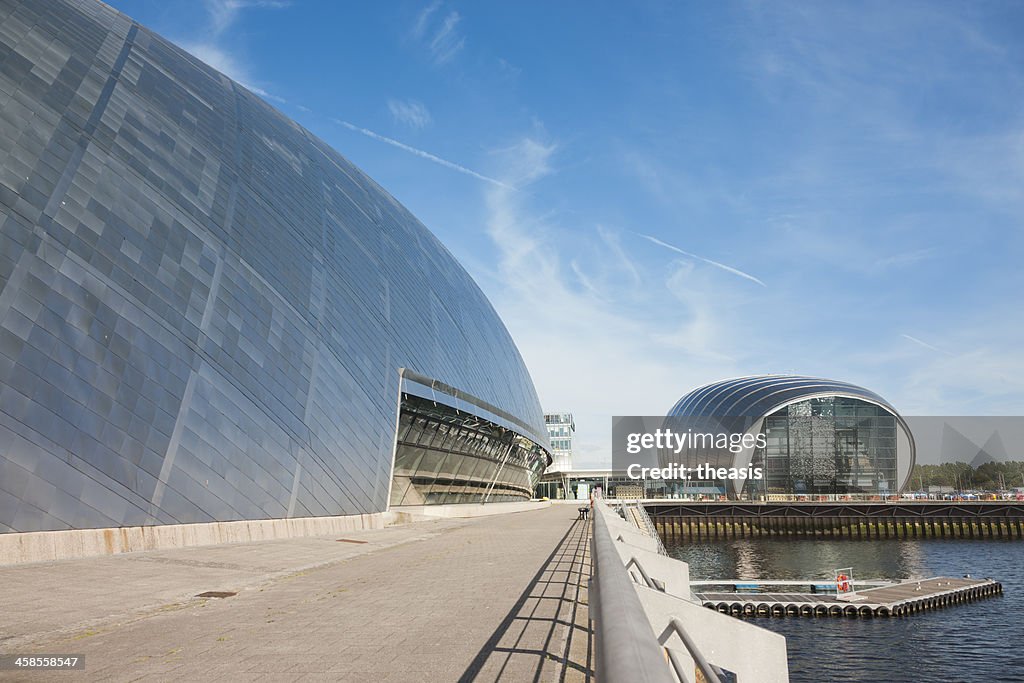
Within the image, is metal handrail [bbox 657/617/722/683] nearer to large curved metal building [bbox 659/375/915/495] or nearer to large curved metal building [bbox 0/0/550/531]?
large curved metal building [bbox 0/0/550/531]

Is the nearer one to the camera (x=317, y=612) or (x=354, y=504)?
(x=317, y=612)

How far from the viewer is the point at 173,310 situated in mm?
18578

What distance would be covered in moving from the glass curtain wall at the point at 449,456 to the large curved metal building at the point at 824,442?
61886 mm

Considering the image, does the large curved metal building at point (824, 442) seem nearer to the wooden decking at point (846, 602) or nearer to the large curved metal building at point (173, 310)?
the wooden decking at point (846, 602)

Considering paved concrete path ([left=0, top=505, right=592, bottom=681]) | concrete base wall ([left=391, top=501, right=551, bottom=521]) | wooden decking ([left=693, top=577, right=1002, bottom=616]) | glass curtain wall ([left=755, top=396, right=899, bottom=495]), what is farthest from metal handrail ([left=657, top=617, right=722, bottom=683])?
glass curtain wall ([left=755, top=396, right=899, bottom=495])

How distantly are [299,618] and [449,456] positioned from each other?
31.1m

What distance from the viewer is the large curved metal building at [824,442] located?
106 m

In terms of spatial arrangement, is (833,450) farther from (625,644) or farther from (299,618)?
(625,644)

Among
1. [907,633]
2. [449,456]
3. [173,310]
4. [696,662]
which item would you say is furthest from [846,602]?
[696,662]

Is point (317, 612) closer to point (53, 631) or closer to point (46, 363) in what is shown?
point (53, 631)

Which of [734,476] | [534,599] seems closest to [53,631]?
[534,599]

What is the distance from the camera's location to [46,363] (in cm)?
1448

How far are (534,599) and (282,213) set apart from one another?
21686 millimetres

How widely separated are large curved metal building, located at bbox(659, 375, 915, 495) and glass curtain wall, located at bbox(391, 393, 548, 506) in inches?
2436
